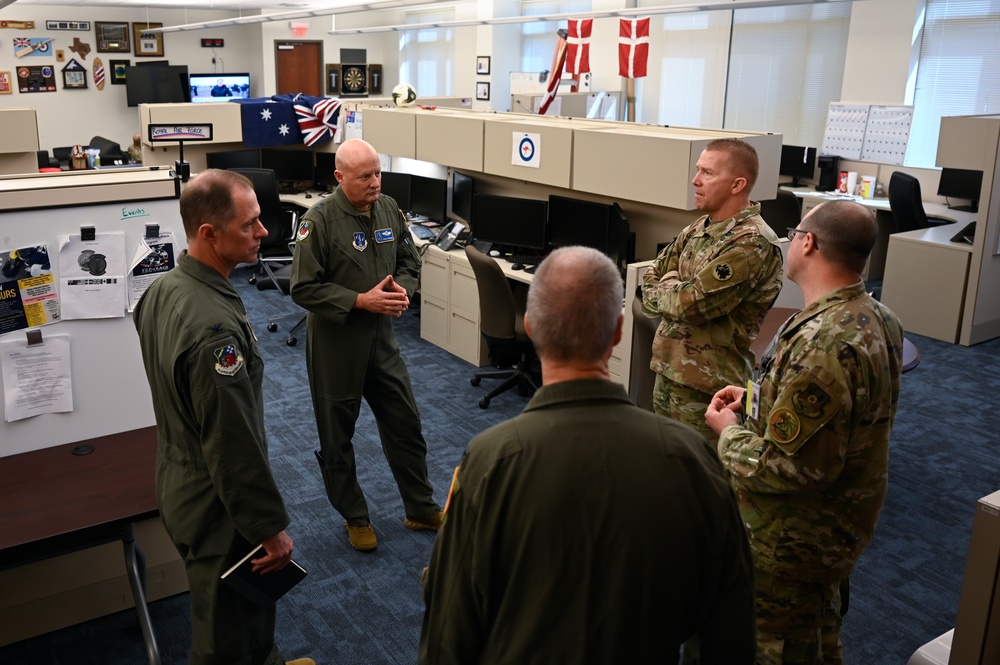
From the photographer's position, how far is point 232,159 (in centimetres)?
716

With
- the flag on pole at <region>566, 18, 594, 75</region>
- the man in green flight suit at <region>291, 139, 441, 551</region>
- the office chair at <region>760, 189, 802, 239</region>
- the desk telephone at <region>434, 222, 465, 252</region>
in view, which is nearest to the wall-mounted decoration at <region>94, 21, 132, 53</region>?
the flag on pole at <region>566, 18, 594, 75</region>

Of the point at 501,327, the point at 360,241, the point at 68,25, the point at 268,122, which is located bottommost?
the point at 501,327

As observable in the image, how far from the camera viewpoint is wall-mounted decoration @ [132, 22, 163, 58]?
13234mm

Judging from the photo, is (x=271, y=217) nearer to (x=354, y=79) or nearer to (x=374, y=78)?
(x=354, y=79)

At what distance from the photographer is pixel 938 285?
19.5ft

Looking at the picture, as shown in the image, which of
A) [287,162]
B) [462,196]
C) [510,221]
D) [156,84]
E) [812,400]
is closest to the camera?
[812,400]

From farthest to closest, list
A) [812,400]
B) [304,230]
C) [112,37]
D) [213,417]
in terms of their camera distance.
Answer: [112,37] → [304,230] → [213,417] → [812,400]

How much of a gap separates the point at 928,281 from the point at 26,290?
569cm

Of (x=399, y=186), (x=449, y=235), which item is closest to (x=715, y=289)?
(x=449, y=235)

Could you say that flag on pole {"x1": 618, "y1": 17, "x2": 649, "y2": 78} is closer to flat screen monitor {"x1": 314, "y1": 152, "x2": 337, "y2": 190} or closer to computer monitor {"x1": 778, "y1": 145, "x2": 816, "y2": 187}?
computer monitor {"x1": 778, "y1": 145, "x2": 816, "y2": 187}

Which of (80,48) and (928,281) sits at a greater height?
(80,48)

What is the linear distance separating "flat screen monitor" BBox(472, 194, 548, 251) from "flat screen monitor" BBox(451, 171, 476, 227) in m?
0.18

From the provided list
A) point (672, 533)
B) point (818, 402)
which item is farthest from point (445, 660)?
point (818, 402)

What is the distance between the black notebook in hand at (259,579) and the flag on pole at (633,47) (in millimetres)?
7678
